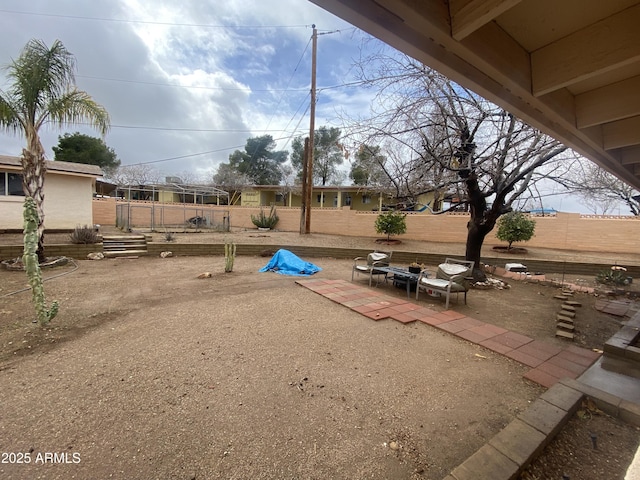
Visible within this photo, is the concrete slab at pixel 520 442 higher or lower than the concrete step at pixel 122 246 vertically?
lower

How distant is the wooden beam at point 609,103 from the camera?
2596 millimetres

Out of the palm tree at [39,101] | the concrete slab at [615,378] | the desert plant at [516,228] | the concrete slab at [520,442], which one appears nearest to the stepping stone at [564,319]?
the concrete slab at [615,378]

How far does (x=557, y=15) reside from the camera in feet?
6.20

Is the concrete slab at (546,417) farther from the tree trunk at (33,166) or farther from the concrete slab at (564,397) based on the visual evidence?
the tree trunk at (33,166)

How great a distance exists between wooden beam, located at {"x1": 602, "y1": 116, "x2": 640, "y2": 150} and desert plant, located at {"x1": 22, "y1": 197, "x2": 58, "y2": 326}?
741cm

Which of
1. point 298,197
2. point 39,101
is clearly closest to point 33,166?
point 39,101

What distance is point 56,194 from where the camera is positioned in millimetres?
12039

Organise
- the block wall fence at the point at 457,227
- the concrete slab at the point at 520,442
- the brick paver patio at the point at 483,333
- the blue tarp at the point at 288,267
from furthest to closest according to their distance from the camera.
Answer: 1. the block wall fence at the point at 457,227
2. the blue tarp at the point at 288,267
3. the brick paver patio at the point at 483,333
4. the concrete slab at the point at 520,442

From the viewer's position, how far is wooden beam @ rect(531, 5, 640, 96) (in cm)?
183

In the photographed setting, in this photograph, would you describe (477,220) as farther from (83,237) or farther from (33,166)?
(83,237)

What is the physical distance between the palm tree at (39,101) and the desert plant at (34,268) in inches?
162

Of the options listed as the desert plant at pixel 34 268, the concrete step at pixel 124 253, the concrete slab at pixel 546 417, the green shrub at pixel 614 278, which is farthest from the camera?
the concrete step at pixel 124 253

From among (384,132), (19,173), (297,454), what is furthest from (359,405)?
(19,173)

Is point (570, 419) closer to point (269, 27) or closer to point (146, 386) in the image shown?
point (146, 386)
